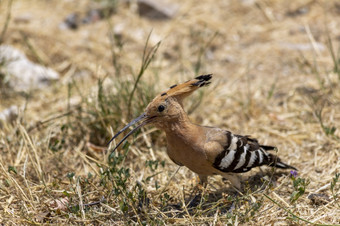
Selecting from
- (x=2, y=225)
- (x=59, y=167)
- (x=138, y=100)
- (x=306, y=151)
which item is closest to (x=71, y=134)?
(x=59, y=167)

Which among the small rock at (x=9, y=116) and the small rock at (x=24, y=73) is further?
the small rock at (x=24, y=73)

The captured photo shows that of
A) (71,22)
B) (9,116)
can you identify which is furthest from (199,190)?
(71,22)

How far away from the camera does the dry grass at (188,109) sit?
2.79 m

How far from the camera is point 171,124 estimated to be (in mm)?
2857

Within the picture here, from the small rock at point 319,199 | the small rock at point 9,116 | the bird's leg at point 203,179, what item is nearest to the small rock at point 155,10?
the small rock at point 9,116

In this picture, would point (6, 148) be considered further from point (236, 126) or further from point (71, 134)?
point (236, 126)

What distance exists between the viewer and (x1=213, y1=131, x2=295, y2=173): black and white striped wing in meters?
2.85

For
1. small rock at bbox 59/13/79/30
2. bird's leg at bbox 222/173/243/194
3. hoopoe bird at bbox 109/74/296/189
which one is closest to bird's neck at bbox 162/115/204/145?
hoopoe bird at bbox 109/74/296/189

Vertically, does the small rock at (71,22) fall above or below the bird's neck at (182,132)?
above

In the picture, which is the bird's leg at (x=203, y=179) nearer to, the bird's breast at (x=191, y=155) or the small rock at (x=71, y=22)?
the bird's breast at (x=191, y=155)

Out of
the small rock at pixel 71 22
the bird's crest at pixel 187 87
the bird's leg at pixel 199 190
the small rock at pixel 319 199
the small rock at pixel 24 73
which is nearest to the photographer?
the bird's crest at pixel 187 87

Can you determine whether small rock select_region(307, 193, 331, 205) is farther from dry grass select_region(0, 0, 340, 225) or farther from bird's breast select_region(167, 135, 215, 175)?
bird's breast select_region(167, 135, 215, 175)

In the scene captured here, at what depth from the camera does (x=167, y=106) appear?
9.20ft

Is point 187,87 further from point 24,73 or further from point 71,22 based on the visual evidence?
point 71,22
